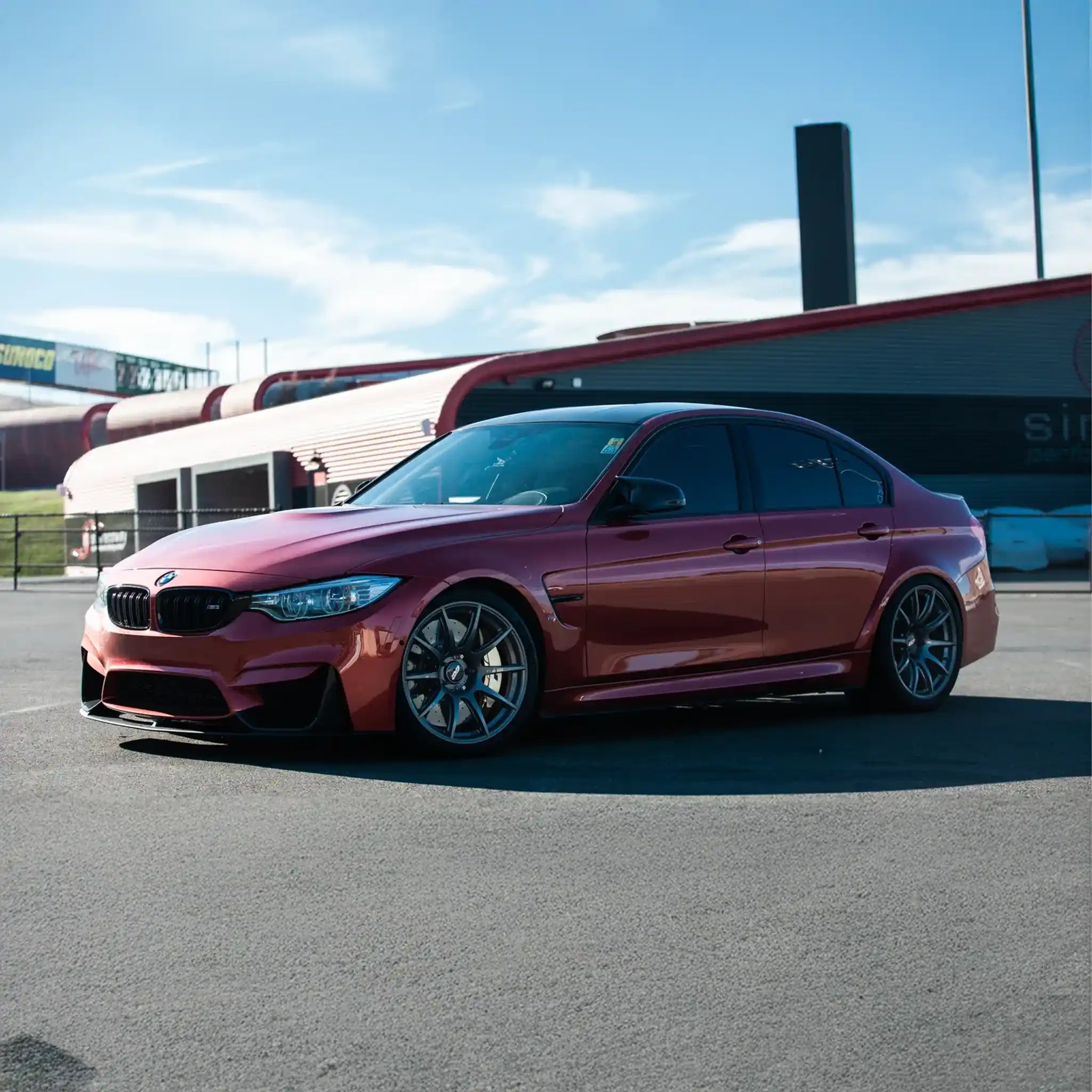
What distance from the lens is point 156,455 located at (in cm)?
4419

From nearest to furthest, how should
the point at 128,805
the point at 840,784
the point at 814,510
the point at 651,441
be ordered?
the point at 128,805
the point at 840,784
the point at 651,441
the point at 814,510

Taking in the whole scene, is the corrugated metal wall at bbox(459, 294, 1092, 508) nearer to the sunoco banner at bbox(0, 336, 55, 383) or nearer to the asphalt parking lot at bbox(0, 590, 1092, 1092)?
the asphalt parking lot at bbox(0, 590, 1092, 1092)

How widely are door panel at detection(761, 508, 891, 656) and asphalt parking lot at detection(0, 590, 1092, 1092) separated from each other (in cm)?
82

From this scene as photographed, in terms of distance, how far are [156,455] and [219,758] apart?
1521 inches

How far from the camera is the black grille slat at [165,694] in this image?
6.53 metres

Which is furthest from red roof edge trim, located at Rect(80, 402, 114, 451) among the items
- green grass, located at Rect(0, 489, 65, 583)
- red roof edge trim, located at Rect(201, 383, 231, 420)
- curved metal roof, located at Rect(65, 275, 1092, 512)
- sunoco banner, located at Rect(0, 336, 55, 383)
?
sunoco banner, located at Rect(0, 336, 55, 383)

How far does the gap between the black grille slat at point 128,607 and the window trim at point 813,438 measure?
303 centimetres

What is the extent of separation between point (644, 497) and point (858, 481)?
1.87 metres

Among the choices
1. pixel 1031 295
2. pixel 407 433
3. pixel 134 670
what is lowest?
pixel 134 670

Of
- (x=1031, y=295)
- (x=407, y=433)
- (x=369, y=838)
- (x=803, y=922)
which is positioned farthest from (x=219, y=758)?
(x=1031, y=295)

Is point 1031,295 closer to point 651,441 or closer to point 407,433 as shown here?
point 407,433

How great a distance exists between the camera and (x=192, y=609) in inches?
261

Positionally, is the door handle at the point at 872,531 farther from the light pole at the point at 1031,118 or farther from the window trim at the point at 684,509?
the light pole at the point at 1031,118

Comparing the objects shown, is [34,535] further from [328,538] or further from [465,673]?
[465,673]
